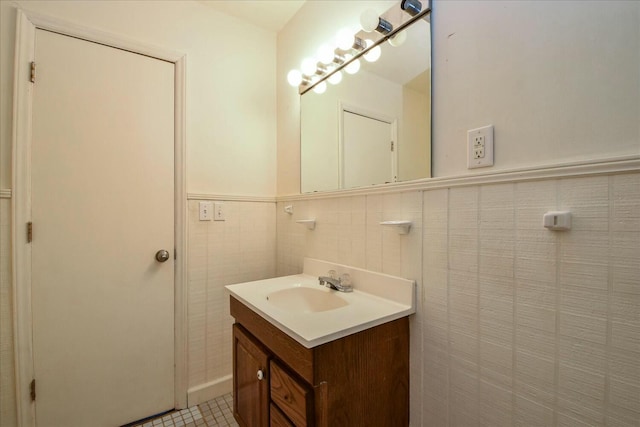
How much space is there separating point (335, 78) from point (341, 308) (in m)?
1.22

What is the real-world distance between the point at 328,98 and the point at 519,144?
1071 millimetres

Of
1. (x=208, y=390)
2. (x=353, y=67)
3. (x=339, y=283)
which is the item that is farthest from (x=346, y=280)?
(x=208, y=390)

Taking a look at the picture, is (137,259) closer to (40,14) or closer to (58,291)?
(58,291)

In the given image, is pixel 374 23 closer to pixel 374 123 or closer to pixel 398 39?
pixel 398 39

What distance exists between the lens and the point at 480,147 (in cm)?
89

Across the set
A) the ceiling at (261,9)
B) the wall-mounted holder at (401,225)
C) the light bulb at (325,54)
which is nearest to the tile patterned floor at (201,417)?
the wall-mounted holder at (401,225)

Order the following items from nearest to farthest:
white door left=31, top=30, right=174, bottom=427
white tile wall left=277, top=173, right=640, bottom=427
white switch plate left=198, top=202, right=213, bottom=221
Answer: white tile wall left=277, top=173, right=640, bottom=427 < white door left=31, top=30, right=174, bottom=427 < white switch plate left=198, top=202, right=213, bottom=221

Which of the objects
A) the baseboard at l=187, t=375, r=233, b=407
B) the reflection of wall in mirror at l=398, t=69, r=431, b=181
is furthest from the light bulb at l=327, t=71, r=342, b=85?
the baseboard at l=187, t=375, r=233, b=407

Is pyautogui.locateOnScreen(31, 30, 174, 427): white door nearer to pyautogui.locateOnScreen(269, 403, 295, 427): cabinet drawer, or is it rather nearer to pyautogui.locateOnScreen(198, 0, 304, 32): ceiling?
pyautogui.locateOnScreen(198, 0, 304, 32): ceiling

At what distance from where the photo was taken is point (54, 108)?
135 cm

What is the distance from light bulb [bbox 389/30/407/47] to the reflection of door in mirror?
299mm

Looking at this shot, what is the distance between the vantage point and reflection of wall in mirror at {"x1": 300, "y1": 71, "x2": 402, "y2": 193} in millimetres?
1283

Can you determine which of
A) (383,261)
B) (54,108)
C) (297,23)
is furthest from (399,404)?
(297,23)

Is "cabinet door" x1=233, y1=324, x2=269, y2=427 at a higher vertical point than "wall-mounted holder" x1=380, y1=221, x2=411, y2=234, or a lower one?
lower
